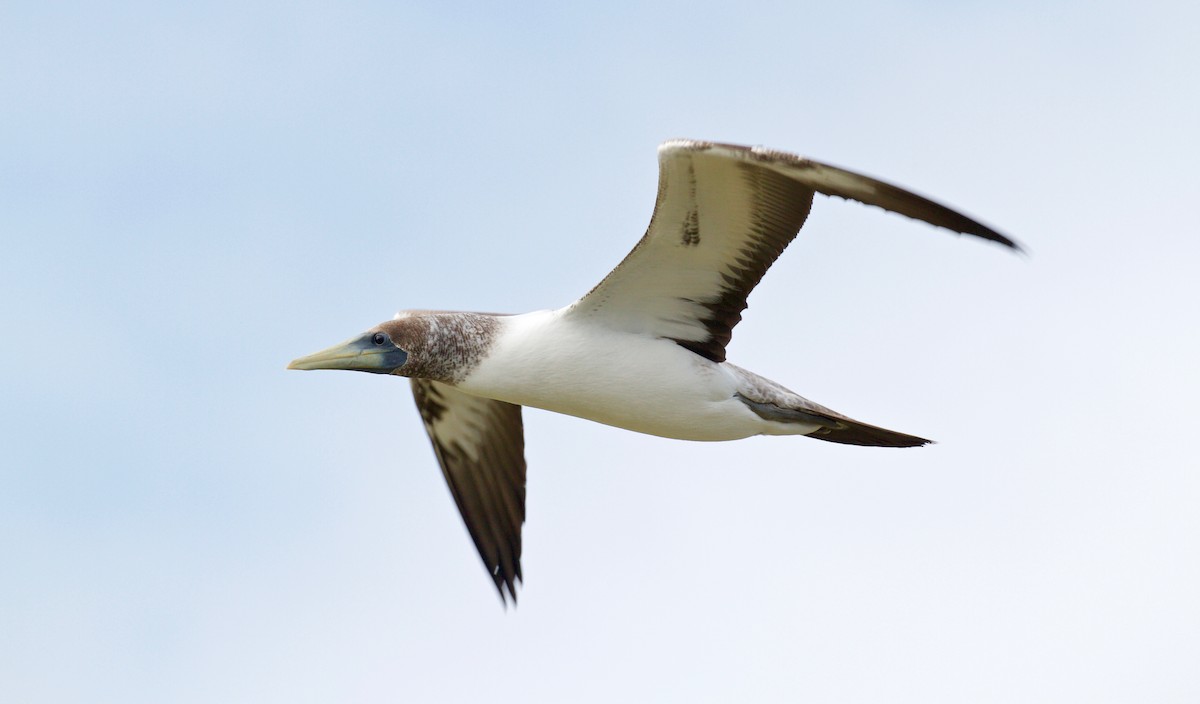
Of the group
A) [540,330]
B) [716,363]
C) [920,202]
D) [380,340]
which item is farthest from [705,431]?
[920,202]

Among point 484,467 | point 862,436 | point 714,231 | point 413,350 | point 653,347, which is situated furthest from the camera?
point 484,467

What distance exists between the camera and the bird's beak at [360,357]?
1116cm

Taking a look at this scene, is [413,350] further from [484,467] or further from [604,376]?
[484,467]

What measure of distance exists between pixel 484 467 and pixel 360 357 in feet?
8.16

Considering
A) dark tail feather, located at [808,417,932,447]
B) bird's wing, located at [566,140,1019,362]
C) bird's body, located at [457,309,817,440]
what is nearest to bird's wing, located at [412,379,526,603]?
bird's body, located at [457,309,817,440]

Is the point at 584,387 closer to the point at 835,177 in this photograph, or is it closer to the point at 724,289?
the point at 724,289

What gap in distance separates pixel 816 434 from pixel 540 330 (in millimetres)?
2257

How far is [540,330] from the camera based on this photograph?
11.2 m

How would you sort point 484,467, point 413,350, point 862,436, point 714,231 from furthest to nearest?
point 484,467, point 862,436, point 413,350, point 714,231

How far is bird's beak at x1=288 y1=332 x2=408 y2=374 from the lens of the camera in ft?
36.6

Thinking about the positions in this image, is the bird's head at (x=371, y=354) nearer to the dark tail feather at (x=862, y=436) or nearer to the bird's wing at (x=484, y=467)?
the bird's wing at (x=484, y=467)

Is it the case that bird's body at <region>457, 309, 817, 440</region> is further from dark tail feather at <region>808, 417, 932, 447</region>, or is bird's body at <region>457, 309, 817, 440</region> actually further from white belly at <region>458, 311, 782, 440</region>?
dark tail feather at <region>808, 417, 932, 447</region>

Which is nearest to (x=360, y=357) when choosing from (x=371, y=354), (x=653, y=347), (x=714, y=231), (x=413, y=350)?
(x=371, y=354)

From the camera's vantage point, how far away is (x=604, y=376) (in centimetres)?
1123
